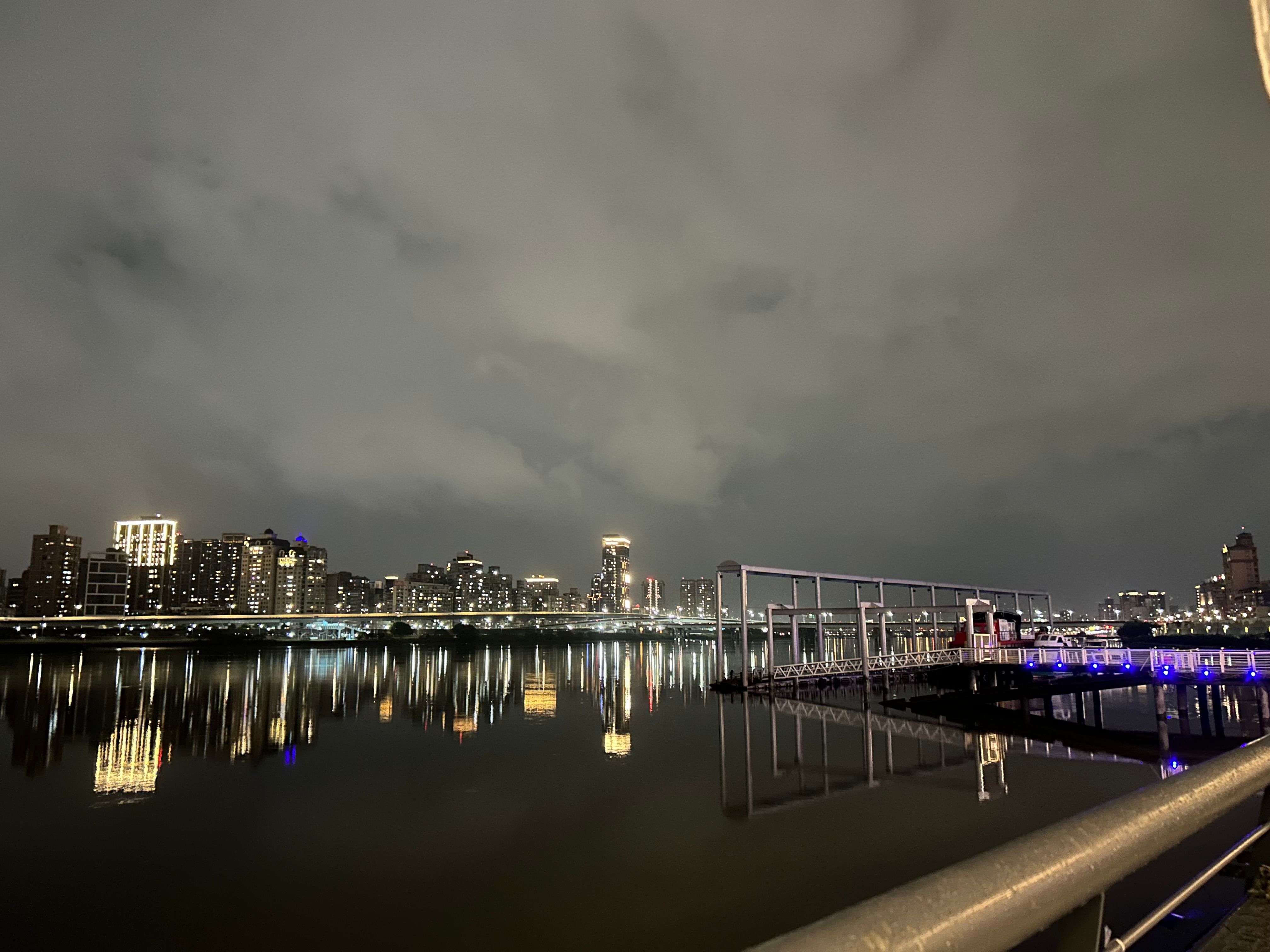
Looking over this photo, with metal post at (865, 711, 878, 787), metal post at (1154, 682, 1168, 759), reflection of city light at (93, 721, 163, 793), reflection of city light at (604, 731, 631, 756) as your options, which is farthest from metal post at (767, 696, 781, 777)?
reflection of city light at (93, 721, 163, 793)

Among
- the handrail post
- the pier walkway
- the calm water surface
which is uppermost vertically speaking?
the handrail post

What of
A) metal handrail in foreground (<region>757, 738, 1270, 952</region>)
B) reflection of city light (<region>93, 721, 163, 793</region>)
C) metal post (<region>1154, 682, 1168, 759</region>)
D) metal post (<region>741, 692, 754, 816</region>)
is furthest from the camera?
metal post (<region>1154, 682, 1168, 759</region>)

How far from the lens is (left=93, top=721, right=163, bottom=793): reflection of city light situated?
28703mm

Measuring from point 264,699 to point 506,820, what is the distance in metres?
43.0

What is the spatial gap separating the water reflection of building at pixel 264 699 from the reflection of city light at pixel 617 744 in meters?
0.12

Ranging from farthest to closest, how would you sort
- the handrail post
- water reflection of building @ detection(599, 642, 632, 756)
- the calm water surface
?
water reflection of building @ detection(599, 642, 632, 756) → the calm water surface → the handrail post

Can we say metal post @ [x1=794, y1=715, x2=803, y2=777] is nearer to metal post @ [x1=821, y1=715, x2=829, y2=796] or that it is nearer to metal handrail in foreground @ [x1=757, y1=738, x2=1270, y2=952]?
metal post @ [x1=821, y1=715, x2=829, y2=796]

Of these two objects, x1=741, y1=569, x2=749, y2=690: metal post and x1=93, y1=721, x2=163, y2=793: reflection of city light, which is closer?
x1=93, y1=721, x2=163, y2=793: reflection of city light

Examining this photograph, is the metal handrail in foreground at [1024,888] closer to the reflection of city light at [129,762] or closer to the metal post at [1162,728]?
the reflection of city light at [129,762]

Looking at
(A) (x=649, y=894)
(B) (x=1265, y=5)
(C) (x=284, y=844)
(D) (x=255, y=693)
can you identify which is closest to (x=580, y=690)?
(D) (x=255, y=693)

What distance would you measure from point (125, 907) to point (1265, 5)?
23615 millimetres

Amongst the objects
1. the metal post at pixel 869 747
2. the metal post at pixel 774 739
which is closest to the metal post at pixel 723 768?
the metal post at pixel 774 739

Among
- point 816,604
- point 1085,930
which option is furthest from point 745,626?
point 1085,930

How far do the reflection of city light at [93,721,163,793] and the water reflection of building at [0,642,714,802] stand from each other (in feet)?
0.32
